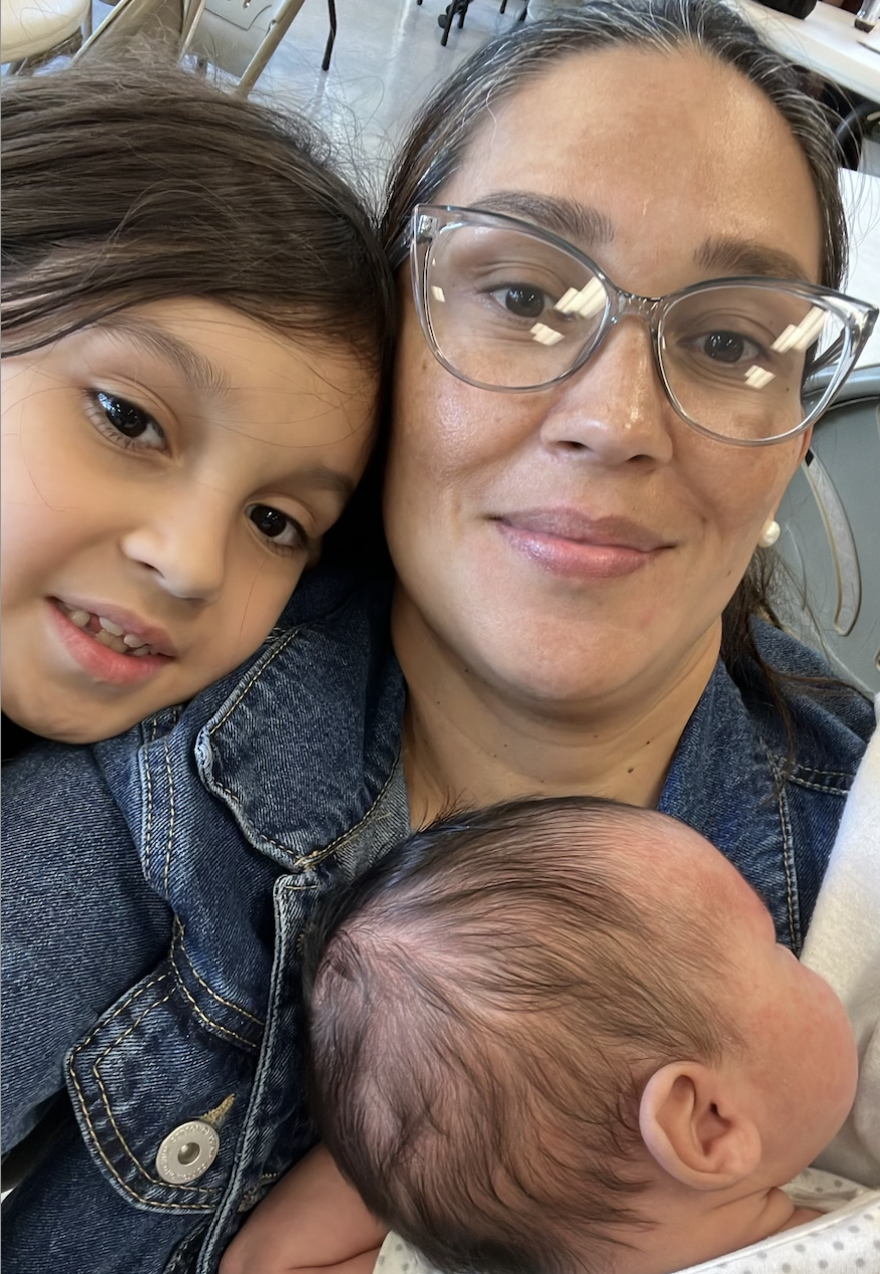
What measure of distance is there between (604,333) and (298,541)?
457 mm

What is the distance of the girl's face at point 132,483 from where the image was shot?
1.04 metres

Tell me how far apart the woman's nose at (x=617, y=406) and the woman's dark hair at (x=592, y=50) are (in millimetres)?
264

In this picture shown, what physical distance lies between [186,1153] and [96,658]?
565 mm

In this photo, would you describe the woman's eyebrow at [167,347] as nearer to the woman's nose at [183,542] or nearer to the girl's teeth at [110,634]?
the woman's nose at [183,542]

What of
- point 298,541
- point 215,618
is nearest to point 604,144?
point 298,541

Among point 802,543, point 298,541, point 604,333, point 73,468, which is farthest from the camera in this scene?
point 802,543

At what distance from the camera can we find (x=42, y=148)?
3.62 feet

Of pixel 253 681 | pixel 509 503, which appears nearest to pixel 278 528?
pixel 253 681

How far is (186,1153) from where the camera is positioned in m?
1.12

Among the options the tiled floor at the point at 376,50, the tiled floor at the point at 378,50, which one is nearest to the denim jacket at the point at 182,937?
the tiled floor at the point at 376,50

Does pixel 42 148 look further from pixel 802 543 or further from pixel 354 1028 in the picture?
pixel 802 543

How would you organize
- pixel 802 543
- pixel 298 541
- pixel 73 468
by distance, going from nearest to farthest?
pixel 73 468
pixel 298 541
pixel 802 543

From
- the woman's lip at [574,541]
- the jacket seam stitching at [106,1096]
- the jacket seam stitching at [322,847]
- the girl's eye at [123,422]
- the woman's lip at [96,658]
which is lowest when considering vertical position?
the jacket seam stitching at [106,1096]

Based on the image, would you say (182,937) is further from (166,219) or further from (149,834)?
(166,219)
